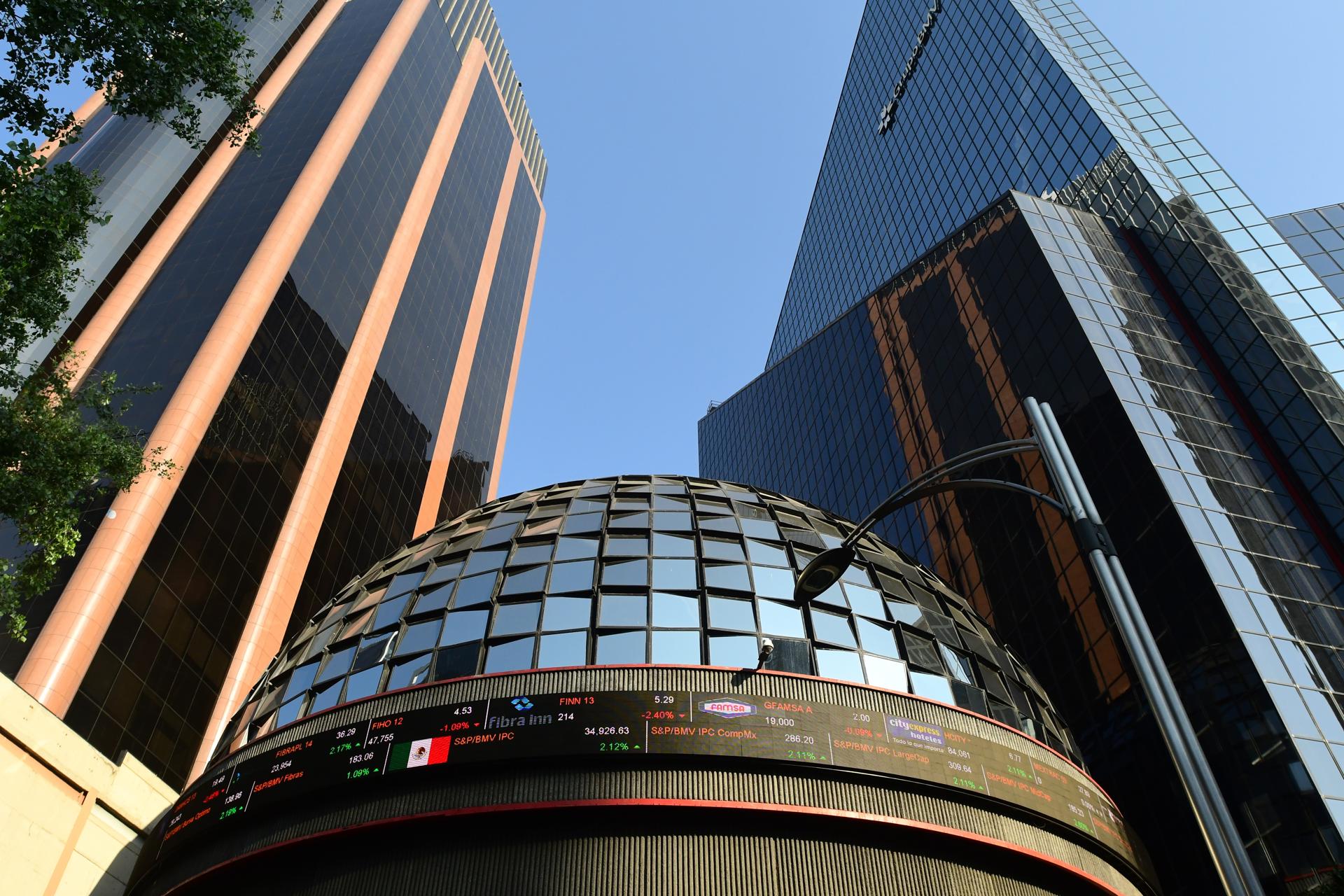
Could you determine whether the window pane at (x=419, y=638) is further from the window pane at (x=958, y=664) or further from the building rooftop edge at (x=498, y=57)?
the building rooftop edge at (x=498, y=57)

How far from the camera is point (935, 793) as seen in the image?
66.5 feet

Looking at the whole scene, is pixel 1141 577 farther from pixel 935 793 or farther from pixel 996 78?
pixel 996 78

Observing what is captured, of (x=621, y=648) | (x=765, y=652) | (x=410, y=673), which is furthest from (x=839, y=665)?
(x=410, y=673)

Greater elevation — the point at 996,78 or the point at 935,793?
the point at 996,78

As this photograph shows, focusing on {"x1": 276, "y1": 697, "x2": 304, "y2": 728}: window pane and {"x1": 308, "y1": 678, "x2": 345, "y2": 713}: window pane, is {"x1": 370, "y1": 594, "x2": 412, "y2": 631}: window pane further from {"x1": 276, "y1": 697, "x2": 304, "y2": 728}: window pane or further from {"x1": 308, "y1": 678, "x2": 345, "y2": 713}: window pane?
{"x1": 276, "y1": 697, "x2": 304, "y2": 728}: window pane

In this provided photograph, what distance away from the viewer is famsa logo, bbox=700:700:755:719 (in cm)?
2048

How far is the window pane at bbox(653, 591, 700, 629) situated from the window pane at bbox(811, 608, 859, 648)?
3.35 metres

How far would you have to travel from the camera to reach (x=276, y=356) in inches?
1906

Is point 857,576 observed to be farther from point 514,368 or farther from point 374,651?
point 514,368

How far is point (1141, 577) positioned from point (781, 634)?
21.1 metres

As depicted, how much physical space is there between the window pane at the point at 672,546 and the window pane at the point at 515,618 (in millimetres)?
4342

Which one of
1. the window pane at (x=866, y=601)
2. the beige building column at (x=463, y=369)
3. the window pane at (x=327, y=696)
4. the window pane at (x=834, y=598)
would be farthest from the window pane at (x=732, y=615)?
the beige building column at (x=463, y=369)

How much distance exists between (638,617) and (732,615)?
102 inches

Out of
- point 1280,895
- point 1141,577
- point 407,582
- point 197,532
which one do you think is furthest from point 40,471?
point 1141,577
